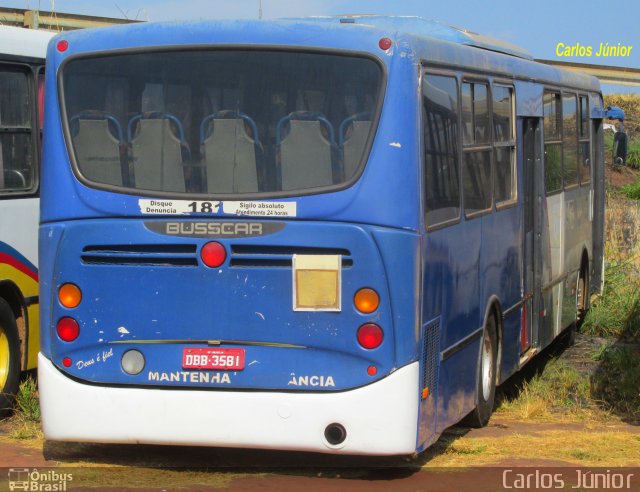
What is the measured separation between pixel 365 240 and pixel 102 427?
190 cm

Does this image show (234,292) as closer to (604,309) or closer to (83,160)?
(83,160)

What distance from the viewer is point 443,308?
27.0 feet

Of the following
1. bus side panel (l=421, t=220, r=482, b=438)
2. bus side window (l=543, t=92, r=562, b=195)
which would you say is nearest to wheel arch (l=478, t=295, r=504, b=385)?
bus side panel (l=421, t=220, r=482, b=438)

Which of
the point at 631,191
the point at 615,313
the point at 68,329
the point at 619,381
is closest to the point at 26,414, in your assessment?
the point at 68,329

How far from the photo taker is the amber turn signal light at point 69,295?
7836 mm

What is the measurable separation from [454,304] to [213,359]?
1.78 metres

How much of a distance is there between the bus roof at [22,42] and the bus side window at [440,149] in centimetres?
370

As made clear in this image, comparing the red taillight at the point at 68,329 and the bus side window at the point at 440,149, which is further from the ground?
the bus side window at the point at 440,149

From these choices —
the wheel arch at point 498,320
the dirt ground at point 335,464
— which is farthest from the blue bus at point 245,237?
the wheel arch at point 498,320

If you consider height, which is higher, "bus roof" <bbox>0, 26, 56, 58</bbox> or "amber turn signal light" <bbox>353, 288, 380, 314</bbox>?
"bus roof" <bbox>0, 26, 56, 58</bbox>

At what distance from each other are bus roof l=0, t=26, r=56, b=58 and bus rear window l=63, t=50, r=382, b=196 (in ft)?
8.16

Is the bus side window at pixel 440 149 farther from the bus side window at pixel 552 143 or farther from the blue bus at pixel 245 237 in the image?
the bus side window at pixel 552 143

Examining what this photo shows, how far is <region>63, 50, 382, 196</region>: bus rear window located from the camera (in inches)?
299

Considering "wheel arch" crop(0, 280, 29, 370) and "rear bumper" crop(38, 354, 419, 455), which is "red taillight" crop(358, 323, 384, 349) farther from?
"wheel arch" crop(0, 280, 29, 370)
